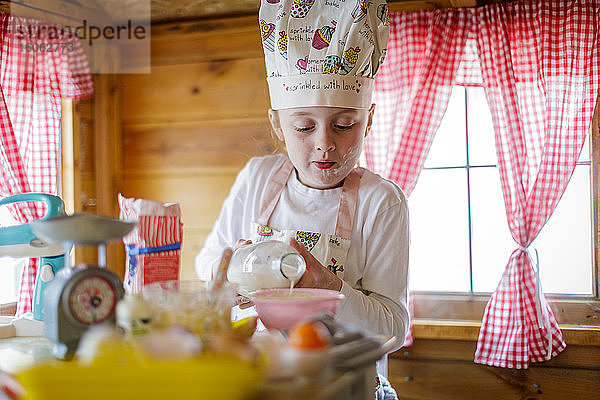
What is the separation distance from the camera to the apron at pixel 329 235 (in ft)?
5.19

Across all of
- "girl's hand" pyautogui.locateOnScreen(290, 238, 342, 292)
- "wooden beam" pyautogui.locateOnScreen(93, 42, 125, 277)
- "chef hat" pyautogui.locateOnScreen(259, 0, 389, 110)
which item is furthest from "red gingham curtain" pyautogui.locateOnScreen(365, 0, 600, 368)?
"girl's hand" pyautogui.locateOnScreen(290, 238, 342, 292)

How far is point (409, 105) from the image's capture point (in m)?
2.57

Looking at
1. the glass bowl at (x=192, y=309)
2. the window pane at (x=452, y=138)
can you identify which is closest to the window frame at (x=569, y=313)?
the window pane at (x=452, y=138)

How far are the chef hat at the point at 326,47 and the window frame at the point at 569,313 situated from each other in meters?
1.29

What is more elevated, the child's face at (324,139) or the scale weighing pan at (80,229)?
the child's face at (324,139)

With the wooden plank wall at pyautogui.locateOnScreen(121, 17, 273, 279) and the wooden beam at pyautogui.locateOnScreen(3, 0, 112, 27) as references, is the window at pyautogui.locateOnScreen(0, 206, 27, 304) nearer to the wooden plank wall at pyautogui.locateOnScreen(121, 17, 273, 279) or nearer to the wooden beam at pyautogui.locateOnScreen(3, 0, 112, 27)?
the wooden plank wall at pyautogui.locateOnScreen(121, 17, 273, 279)

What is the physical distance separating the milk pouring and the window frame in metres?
1.41

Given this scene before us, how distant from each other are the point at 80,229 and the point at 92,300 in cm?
11

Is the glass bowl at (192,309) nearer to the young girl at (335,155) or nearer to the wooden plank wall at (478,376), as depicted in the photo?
the young girl at (335,155)

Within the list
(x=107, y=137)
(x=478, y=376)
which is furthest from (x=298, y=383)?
(x=107, y=137)

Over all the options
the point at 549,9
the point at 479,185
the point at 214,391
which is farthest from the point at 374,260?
the point at 549,9

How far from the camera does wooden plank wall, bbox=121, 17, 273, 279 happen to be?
2729 mm

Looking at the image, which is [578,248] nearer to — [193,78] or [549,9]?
[549,9]

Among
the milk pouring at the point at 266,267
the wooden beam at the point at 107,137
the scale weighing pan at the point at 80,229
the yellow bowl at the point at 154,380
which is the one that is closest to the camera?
the yellow bowl at the point at 154,380
